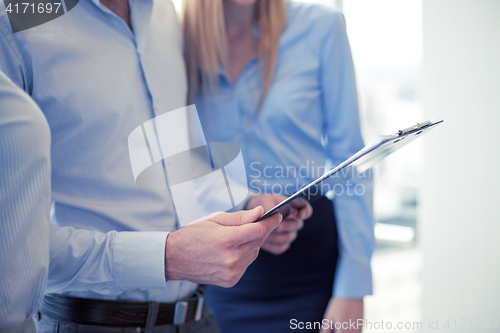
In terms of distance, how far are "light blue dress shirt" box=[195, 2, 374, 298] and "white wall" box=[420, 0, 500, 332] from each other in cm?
18

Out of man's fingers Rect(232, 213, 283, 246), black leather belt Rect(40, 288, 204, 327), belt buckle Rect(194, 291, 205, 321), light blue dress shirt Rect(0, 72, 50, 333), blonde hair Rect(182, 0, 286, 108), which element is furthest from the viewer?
blonde hair Rect(182, 0, 286, 108)

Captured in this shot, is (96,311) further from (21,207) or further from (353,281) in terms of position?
(353,281)

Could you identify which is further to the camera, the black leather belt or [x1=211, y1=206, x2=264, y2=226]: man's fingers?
the black leather belt

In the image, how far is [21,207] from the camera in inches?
15.3

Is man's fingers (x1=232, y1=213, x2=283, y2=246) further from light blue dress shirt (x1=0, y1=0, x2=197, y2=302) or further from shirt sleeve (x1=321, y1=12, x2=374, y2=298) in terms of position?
shirt sleeve (x1=321, y1=12, x2=374, y2=298)

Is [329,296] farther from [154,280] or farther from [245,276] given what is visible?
[154,280]

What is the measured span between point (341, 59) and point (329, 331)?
2.41ft

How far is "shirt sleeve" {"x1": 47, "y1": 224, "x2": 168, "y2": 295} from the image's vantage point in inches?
23.5

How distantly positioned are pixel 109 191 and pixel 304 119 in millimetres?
546

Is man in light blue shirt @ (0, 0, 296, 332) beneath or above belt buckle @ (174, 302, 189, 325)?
above

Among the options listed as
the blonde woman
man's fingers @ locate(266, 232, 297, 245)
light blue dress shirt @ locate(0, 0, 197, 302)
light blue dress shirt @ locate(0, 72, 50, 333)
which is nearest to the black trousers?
the blonde woman

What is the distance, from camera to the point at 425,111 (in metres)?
0.92

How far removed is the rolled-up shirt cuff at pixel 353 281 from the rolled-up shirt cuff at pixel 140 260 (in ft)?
1.81

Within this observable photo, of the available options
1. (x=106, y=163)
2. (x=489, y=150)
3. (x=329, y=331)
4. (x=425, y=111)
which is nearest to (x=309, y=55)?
(x=425, y=111)
